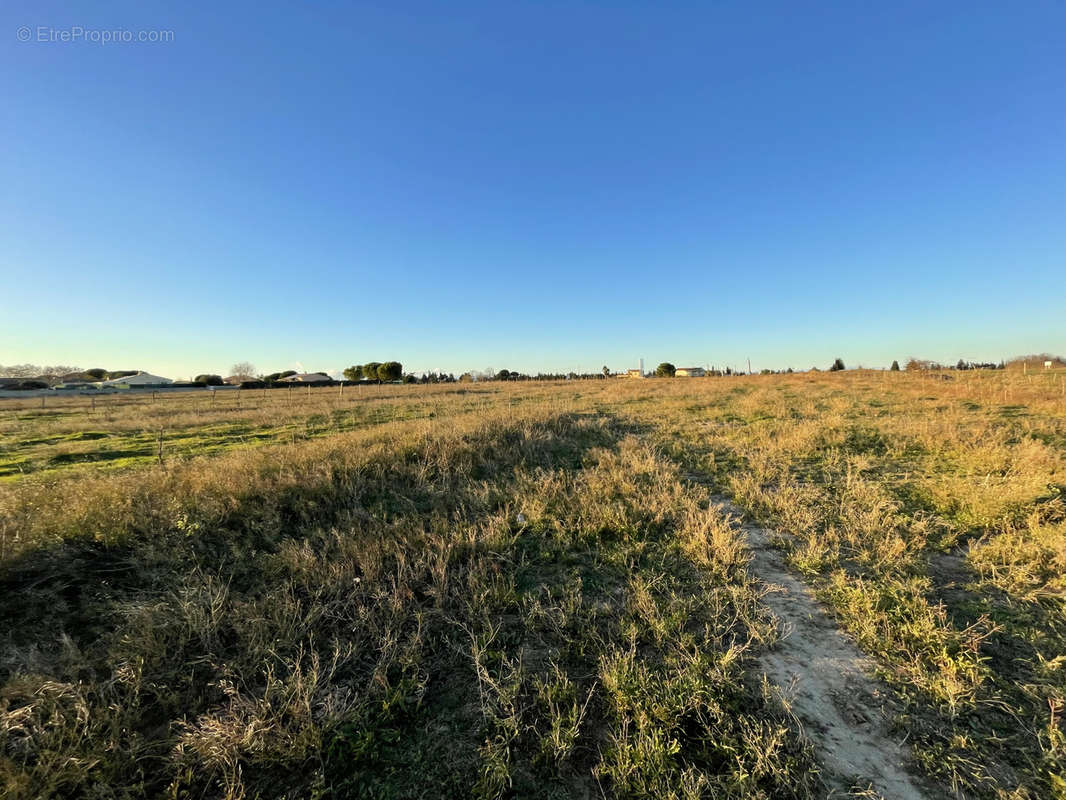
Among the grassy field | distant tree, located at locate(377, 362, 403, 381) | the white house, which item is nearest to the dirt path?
the grassy field

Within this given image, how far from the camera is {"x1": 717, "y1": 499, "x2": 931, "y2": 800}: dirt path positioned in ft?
7.68

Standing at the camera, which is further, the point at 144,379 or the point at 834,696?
the point at 144,379

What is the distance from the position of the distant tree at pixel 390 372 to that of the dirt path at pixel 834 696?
8645cm

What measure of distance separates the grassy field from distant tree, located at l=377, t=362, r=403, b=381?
265 feet

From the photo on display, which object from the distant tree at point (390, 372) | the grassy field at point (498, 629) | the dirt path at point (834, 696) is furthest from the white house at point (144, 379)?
the dirt path at point (834, 696)

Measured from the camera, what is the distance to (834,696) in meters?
2.87

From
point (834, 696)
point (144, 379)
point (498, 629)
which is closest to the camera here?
point (834, 696)

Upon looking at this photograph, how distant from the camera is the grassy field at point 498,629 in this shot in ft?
7.69

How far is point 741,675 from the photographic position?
2.98 m

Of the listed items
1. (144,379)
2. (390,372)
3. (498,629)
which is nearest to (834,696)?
(498,629)

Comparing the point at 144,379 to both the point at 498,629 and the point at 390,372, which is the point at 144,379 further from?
the point at 498,629

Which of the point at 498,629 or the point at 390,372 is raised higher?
the point at 390,372

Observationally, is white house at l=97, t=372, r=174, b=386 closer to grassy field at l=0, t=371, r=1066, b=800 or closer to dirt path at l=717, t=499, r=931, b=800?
grassy field at l=0, t=371, r=1066, b=800

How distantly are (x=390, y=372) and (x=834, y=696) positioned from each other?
3445 inches
